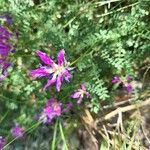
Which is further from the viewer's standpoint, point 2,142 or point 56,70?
point 2,142

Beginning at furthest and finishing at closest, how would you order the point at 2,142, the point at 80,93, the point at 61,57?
the point at 2,142 < the point at 80,93 < the point at 61,57

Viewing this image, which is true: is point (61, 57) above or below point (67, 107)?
above

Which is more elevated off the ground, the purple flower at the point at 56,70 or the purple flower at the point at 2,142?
the purple flower at the point at 56,70

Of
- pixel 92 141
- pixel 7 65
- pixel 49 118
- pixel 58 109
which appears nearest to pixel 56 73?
pixel 7 65

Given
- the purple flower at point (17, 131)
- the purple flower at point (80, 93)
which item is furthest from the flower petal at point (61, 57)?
the purple flower at point (17, 131)

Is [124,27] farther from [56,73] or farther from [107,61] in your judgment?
[56,73]

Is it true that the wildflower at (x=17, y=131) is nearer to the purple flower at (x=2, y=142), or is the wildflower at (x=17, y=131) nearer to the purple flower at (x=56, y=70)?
the purple flower at (x=2, y=142)

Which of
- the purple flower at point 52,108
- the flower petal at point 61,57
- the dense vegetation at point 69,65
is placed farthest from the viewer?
the purple flower at point 52,108

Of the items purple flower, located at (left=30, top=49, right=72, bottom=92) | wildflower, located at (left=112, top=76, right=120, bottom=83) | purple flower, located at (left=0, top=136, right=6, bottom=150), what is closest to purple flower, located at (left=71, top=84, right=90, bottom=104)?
wildflower, located at (left=112, top=76, right=120, bottom=83)

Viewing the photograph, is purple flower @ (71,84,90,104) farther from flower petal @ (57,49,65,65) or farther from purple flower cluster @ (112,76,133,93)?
flower petal @ (57,49,65,65)

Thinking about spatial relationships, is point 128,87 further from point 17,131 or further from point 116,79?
point 17,131


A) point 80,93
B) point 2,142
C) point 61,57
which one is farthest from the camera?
point 2,142

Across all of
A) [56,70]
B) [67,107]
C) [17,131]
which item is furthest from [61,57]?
[17,131]
